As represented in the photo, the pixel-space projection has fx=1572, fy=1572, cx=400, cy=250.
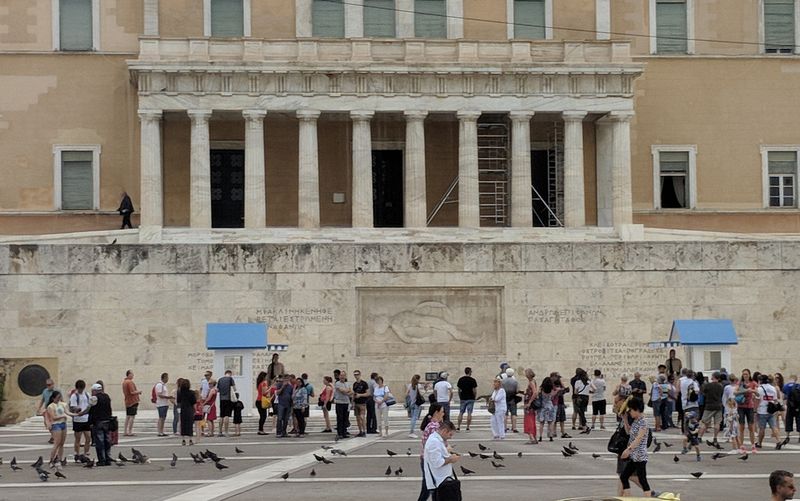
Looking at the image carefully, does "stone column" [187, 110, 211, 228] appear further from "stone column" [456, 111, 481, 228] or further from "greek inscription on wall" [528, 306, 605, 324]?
"greek inscription on wall" [528, 306, 605, 324]

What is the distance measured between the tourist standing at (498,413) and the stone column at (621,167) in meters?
21.8

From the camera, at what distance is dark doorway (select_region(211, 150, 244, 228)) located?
59125 mm

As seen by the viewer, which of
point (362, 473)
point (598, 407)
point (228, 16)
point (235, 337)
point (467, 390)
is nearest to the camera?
point (362, 473)

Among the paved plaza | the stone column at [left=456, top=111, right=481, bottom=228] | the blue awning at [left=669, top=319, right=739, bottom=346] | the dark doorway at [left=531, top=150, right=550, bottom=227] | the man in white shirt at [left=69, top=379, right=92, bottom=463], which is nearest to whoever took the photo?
the paved plaza

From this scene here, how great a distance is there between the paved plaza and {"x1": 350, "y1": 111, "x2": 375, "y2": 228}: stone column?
67.9 ft

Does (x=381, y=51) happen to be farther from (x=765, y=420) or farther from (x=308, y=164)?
(x=765, y=420)

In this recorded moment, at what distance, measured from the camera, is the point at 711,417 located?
108 ft

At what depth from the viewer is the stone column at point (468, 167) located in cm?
5588

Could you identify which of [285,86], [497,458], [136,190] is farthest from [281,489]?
[136,190]

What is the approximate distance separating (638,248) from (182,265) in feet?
45.4

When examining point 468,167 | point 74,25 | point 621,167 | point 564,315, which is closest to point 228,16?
point 74,25

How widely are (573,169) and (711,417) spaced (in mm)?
24573

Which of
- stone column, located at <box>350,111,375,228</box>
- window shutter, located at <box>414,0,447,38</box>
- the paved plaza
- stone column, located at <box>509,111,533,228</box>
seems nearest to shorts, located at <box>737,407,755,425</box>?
the paved plaza

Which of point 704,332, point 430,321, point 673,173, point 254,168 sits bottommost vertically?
point 704,332
